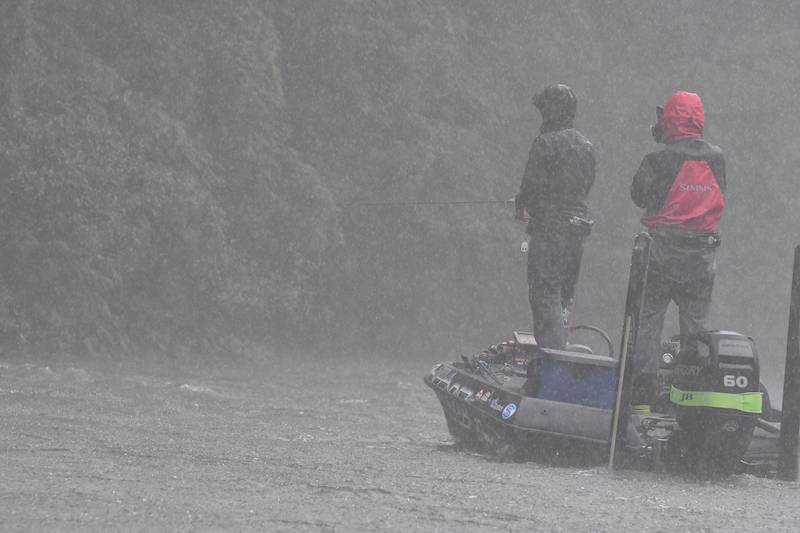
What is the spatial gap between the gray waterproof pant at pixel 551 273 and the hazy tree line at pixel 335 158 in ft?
29.9

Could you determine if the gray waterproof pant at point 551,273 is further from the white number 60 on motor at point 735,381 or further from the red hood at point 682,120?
the white number 60 on motor at point 735,381

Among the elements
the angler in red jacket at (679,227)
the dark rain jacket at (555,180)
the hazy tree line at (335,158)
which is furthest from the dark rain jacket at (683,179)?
→ the hazy tree line at (335,158)

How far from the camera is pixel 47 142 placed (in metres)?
15.6

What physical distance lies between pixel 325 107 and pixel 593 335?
6.28 meters

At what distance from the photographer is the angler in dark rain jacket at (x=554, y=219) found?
784 cm

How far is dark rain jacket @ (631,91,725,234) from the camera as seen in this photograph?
7.31 meters

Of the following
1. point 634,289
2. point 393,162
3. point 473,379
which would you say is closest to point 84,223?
point 393,162

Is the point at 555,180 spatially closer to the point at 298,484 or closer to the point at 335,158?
the point at 298,484

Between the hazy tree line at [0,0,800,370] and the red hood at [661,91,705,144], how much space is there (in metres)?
9.70

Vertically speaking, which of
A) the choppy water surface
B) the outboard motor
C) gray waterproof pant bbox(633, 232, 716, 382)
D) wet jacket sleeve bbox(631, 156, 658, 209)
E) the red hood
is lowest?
the choppy water surface

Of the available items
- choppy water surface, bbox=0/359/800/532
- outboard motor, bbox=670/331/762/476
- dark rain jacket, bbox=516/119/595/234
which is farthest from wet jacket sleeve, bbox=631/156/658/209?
choppy water surface, bbox=0/359/800/532

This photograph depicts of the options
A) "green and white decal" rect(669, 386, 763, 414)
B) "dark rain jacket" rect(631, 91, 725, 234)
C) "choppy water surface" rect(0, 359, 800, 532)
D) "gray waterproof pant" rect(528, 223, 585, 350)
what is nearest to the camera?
"choppy water surface" rect(0, 359, 800, 532)

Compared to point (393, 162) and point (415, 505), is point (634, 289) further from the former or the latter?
point (393, 162)

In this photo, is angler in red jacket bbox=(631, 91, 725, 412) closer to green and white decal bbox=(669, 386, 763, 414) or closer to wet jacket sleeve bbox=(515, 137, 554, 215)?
green and white decal bbox=(669, 386, 763, 414)
